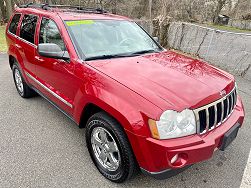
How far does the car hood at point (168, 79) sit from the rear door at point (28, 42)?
160 centimetres

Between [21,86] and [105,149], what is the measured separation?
114 inches

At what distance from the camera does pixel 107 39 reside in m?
3.26

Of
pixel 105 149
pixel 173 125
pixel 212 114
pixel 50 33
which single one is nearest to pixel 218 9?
pixel 50 33

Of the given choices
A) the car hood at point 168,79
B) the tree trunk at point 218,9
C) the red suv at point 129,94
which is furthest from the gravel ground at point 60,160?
the tree trunk at point 218,9

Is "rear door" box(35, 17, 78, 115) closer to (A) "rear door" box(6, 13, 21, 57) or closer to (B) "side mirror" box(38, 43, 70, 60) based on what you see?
(B) "side mirror" box(38, 43, 70, 60)

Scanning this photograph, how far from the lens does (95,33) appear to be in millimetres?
3238

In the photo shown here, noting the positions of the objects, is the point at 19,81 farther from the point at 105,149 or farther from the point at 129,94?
the point at 129,94

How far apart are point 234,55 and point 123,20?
461cm

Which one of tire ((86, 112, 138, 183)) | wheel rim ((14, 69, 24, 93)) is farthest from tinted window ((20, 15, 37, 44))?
tire ((86, 112, 138, 183))

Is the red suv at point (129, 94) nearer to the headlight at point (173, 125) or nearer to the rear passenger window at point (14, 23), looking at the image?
the headlight at point (173, 125)

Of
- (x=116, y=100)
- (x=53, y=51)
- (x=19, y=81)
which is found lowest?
(x=19, y=81)

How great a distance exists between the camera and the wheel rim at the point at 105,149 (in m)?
2.55

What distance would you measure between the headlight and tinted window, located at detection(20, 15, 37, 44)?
9.02 ft

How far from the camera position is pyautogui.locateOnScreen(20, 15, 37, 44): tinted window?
3857 mm
